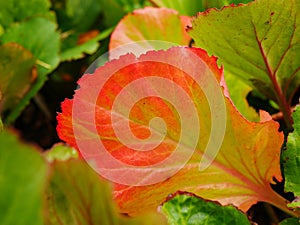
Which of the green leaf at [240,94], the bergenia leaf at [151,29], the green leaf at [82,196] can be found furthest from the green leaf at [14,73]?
the green leaf at [82,196]

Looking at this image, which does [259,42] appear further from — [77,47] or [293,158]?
[77,47]

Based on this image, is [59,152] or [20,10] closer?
[59,152]

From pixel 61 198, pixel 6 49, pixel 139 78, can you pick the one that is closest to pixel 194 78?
pixel 139 78

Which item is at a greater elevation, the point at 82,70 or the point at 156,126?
the point at 156,126

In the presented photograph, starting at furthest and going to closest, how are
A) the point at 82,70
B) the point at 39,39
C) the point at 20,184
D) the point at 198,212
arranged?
the point at 82,70 < the point at 39,39 < the point at 198,212 < the point at 20,184

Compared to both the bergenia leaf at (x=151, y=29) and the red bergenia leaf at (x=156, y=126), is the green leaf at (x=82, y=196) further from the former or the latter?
the bergenia leaf at (x=151, y=29)

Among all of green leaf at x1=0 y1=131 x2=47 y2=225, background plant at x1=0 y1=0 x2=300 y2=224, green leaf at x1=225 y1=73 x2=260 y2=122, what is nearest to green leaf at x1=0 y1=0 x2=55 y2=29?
background plant at x1=0 y1=0 x2=300 y2=224

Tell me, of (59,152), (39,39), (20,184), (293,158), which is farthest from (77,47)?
(20,184)
